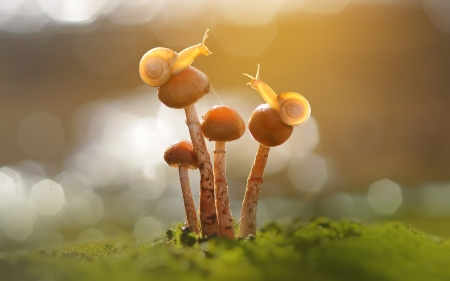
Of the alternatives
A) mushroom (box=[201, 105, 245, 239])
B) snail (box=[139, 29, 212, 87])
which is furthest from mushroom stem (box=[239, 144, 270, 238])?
snail (box=[139, 29, 212, 87])

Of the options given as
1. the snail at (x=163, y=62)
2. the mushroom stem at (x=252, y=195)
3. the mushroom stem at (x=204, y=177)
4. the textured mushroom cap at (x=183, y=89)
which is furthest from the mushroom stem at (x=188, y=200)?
the snail at (x=163, y=62)

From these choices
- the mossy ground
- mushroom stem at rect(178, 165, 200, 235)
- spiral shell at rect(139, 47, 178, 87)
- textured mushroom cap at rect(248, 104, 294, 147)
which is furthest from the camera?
mushroom stem at rect(178, 165, 200, 235)

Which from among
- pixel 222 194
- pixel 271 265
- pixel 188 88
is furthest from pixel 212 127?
pixel 271 265

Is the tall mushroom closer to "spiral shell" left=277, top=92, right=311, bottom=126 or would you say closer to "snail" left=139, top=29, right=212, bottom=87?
"snail" left=139, top=29, right=212, bottom=87

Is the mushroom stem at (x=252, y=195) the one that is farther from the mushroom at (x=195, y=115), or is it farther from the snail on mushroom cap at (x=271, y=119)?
the mushroom at (x=195, y=115)

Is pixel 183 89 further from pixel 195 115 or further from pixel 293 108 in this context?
pixel 293 108

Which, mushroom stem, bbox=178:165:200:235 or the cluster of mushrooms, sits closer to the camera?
the cluster of mushrooms

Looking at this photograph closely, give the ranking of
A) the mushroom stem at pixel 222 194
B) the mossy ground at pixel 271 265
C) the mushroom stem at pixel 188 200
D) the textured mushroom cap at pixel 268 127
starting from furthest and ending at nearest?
the mushroom stem at pixel 188 200
the mushroom stem at pixel 222 194
the textured mushroom cap at pixel 268 127
the mossy ground at pixel 271 265
